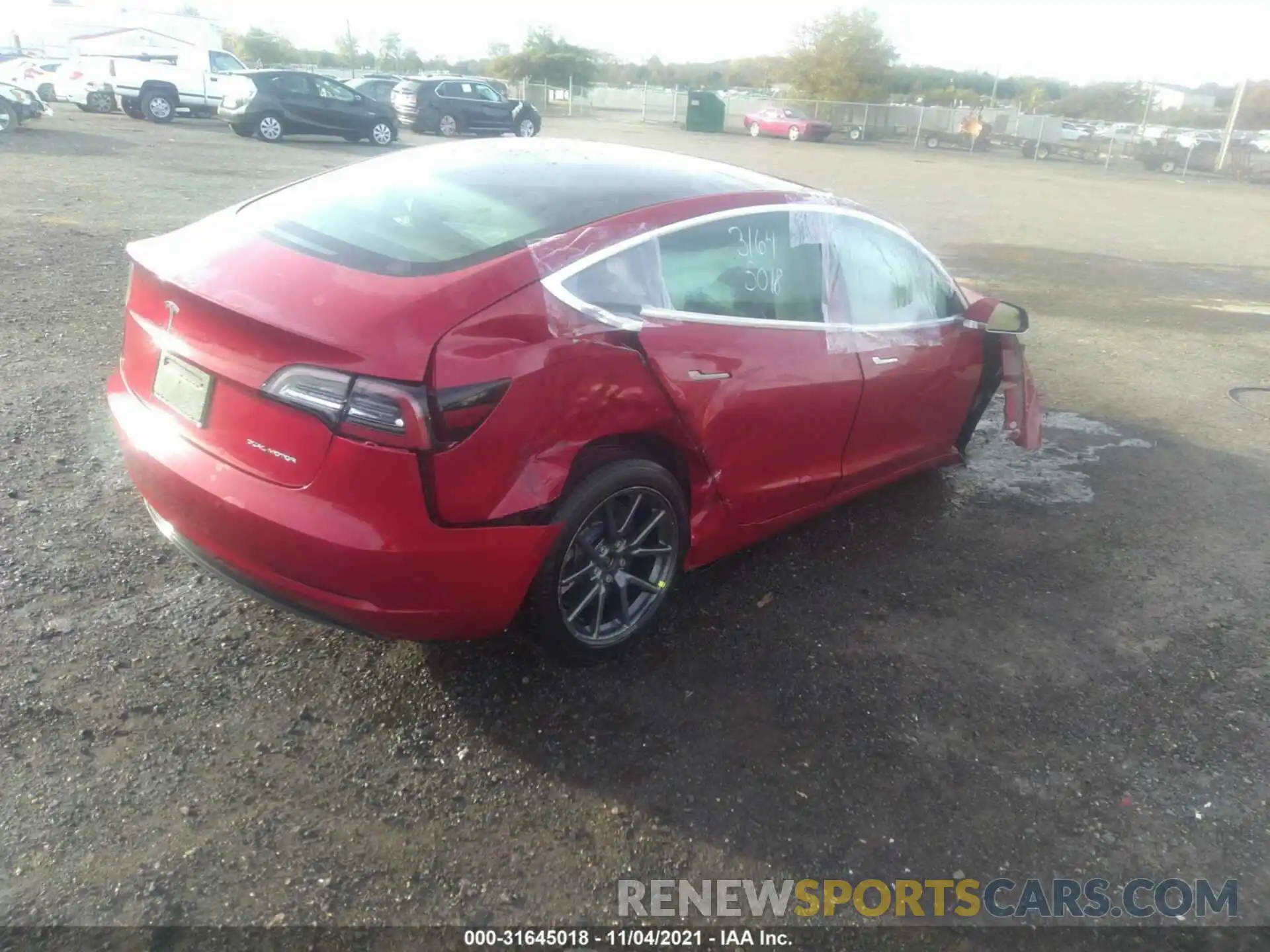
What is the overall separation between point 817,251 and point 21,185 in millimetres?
12018

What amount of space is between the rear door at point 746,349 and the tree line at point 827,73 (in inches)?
2170

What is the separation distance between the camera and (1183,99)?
8762 cm

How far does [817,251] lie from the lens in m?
3.86

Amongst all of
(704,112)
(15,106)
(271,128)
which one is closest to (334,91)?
(271,128)

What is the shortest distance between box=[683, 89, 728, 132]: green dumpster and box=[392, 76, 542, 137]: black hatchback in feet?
50.9

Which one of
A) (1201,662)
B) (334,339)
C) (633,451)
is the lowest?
(1201,662)

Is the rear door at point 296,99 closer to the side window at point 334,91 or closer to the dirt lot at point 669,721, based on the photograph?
the side window at point 334,91

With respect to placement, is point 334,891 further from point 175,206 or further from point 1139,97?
point 1139,97

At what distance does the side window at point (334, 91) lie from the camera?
70.4 feet

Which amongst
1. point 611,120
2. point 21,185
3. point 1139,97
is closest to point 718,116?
point 611,120

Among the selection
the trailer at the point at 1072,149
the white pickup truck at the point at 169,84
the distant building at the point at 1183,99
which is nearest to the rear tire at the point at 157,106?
the white pickup truck at the point at 169,84

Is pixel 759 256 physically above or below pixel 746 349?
above

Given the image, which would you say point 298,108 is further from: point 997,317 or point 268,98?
point 997,317

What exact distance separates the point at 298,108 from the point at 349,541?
843 inches
